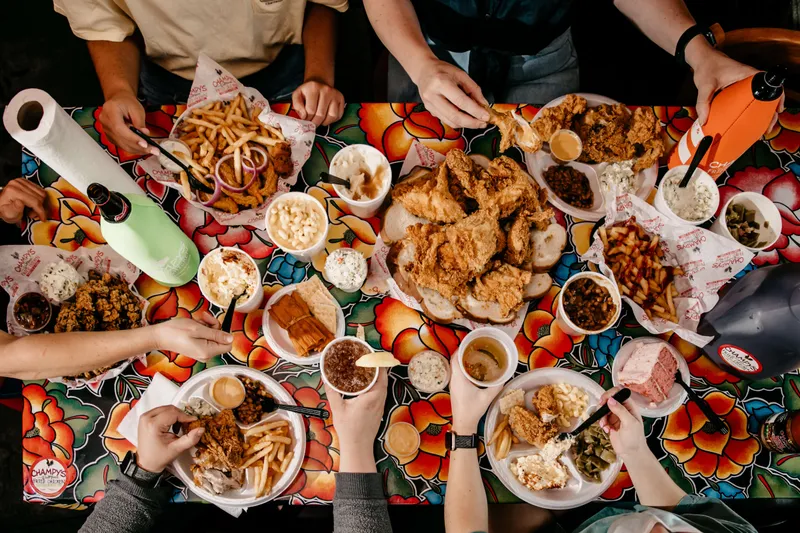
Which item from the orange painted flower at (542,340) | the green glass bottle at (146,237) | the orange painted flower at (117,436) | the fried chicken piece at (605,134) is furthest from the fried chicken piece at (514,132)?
the orange painted flower at (117,436)

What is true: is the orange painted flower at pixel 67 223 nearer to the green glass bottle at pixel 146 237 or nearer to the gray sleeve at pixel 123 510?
the green glass bottle at pixel 146 237

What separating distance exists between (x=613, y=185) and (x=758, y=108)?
0.59 m

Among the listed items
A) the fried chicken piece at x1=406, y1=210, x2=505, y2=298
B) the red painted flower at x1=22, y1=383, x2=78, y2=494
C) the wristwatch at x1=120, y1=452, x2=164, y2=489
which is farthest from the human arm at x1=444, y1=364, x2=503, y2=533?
the red painted flower at x1=22, y1=383, x2=78, y2=494

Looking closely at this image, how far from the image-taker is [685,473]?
2.08 m

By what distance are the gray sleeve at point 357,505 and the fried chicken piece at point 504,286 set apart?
33.8 inches

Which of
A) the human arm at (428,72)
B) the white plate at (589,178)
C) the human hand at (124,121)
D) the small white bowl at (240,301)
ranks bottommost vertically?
the small white bowl at (240,301)

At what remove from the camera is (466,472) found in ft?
6.51

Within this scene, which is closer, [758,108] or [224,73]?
[758,108]

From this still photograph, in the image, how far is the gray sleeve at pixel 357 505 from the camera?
194 cm

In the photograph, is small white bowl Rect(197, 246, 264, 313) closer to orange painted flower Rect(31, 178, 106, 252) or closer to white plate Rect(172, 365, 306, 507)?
white plate Rect(172, 365, 306, 507)

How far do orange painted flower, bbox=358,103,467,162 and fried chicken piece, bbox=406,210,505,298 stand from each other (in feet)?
1.68

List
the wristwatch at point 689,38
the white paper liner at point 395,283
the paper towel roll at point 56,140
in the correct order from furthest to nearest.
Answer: the wristwatch at point 689,38
the white paper liner at point 395,283
the paper towel roll at point 56,140

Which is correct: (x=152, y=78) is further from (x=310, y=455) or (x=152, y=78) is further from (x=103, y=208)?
(x=310, y=455)

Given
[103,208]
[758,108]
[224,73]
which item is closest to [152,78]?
[224,73]
